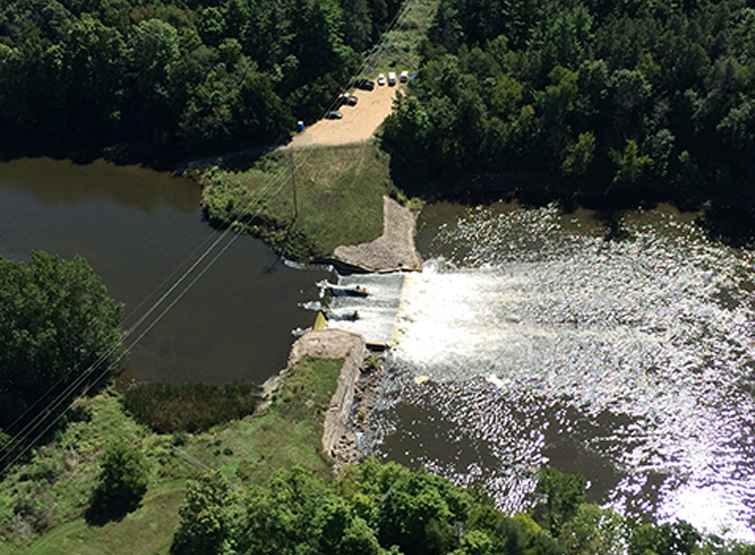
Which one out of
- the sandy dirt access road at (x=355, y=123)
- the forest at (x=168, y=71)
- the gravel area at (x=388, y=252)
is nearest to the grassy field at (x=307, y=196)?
the gravel area at (x=388, y=252)

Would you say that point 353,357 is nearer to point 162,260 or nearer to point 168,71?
point 162,260

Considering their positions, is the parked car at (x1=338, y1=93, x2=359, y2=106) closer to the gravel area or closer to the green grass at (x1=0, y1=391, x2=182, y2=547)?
the gravel area

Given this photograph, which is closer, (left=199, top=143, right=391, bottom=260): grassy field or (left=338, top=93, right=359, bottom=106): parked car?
(left=199, top=143, right=391, bottom=260): grassy field

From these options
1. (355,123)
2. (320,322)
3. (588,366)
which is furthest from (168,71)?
(588,366)

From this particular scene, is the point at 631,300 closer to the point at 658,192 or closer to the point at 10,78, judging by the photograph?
the point at 658,192

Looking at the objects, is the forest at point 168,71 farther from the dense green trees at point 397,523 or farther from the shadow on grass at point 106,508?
the dense green trees at point 397,523

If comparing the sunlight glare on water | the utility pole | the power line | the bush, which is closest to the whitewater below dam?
the sunlight glare on water
